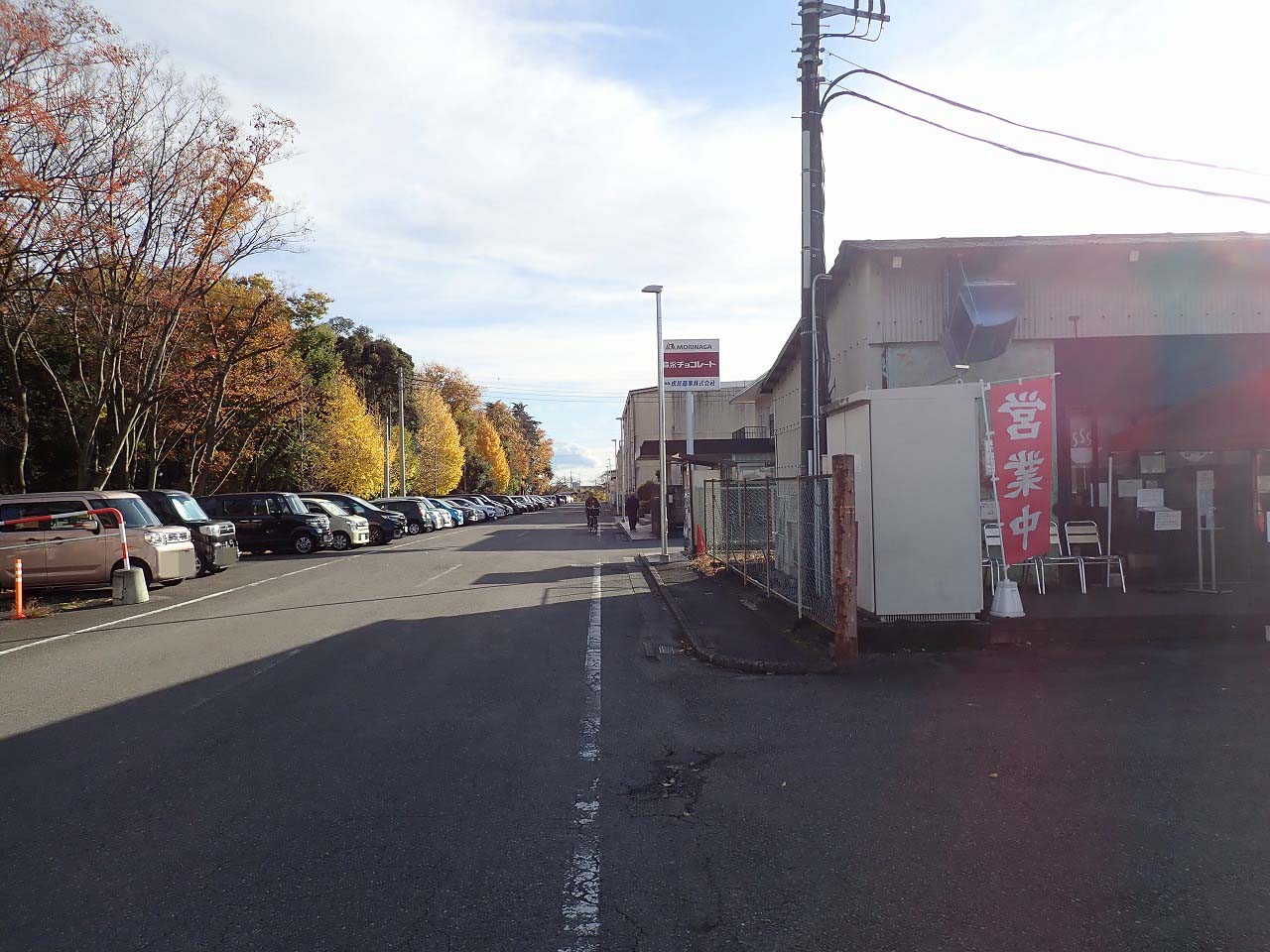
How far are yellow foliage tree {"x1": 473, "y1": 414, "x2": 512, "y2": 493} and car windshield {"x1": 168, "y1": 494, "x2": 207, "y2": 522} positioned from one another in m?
72.4

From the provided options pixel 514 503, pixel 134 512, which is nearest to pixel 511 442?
pixel 514 503

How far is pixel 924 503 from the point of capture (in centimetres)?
945

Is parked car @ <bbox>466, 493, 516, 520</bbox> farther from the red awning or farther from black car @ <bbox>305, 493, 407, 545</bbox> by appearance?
the red awning

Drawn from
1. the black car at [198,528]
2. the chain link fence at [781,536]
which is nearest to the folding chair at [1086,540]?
the chain link fence at [781,536]

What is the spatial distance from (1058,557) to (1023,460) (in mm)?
3329

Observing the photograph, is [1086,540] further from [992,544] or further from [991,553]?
[992,544]

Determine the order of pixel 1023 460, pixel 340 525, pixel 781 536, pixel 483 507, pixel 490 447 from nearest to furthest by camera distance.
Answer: pixel 1023 460 < pixel 781 536 < pixel 340 525 < pixel 483 507 < pixel 490 447

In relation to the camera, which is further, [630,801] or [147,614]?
[147,614]

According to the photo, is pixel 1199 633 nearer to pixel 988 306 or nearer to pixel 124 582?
pixel 988 306

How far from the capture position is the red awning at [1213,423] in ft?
39.5

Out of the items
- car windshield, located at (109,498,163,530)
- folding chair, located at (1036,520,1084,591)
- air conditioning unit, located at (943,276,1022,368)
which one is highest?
air conditioning unit, located at (943,276,1022,368)

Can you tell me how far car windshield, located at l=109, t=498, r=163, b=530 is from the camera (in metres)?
16.1

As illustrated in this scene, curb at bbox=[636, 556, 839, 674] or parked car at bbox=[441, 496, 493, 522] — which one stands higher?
parked car at bbox=[441, 496, 493, 522]

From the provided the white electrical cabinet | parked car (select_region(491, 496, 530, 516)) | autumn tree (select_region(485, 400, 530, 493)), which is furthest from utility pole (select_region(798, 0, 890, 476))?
autumn tree (select_region(485, 400, 530, 493))
